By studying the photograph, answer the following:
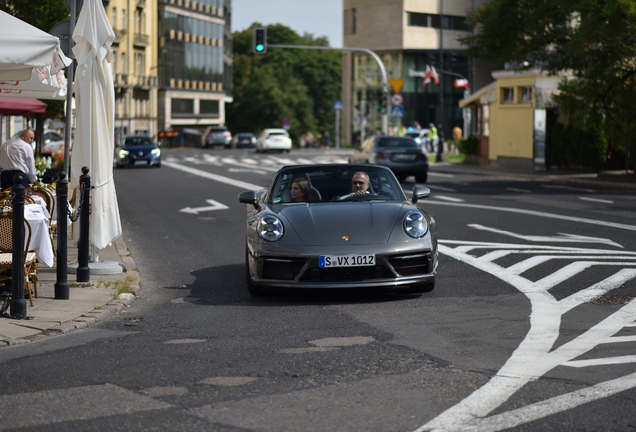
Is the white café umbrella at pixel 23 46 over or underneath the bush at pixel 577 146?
over

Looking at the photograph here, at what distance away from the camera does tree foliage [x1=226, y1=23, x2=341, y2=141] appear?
A: 110 metres

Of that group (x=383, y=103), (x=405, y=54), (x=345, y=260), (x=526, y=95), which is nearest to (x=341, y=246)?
(x=345, y=260)

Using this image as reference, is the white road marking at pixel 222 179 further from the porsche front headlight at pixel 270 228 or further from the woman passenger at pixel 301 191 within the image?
the porsche front headlight at pixel 270 228

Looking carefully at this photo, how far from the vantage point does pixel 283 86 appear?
380 ft

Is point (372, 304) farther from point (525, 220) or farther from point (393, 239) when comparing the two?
point (525, 220)

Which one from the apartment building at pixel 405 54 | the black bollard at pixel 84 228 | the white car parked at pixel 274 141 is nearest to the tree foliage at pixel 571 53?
the black bollard at pixel 84 228

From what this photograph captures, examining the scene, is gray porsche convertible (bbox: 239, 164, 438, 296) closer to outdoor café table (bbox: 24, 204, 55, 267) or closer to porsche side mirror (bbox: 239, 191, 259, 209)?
porsche side mirror (bbox: 239, 191, 259, 209)

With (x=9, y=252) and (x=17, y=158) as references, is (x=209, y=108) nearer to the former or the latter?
(x=17, y=158)

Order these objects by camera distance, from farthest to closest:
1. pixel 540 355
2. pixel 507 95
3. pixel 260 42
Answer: pixel 507 95, pixel 260 42, pixel 540 355

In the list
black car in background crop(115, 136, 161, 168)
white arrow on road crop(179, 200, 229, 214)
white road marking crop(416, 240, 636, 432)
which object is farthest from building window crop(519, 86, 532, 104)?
white road marking crop(416, 240, 636, 432)

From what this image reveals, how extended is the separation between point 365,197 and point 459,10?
7780cm

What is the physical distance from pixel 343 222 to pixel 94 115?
10.5 ft

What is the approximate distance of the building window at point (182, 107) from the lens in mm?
96812

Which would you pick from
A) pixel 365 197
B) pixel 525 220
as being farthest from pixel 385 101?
pixel 365 197
